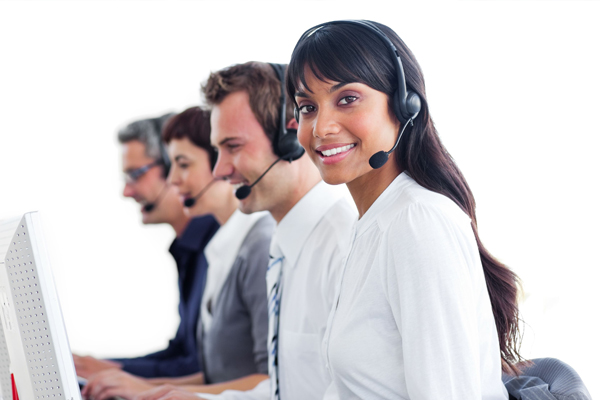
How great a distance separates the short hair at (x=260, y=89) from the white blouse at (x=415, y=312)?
0.63 m

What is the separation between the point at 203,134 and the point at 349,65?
1.42 m

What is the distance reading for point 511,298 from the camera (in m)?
1.04

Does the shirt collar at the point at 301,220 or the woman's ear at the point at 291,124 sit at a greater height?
the woman's ear at the point at 291,124

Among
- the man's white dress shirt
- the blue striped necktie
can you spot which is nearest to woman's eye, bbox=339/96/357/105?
the man's white dress shirt

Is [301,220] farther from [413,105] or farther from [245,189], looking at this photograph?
[413,105]

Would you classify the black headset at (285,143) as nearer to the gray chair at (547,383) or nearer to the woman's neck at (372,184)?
the woman's neck at (372,184)

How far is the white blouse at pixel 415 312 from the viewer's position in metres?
0.81

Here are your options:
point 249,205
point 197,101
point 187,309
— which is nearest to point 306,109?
point 249,205

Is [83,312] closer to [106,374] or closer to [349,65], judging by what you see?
[106,374]

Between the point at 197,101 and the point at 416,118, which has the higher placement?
the point at 197,101

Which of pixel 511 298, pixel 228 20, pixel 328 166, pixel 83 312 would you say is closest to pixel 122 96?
pixel 228 20

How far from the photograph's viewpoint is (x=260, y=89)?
1569mm

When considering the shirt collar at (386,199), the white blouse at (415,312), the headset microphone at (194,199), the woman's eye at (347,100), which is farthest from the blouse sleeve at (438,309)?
the headset microphone at (194,199)

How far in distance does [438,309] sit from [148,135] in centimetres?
229
